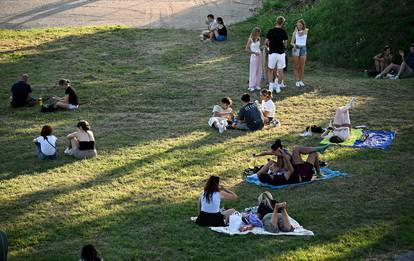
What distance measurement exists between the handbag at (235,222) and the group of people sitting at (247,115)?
19.1 feet

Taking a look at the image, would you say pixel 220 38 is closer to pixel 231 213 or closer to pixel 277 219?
pixel 231 213

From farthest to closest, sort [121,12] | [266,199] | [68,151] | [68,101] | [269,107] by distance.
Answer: [121,12] < [68,101] < [269,107] < [68,151] < [266,199]

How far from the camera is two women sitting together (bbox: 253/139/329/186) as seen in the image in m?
15.5

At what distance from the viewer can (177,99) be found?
22422mm

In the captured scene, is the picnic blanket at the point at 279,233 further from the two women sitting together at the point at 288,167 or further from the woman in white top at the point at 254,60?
the woman in white top at the point at 254,60

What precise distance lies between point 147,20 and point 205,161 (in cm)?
1622

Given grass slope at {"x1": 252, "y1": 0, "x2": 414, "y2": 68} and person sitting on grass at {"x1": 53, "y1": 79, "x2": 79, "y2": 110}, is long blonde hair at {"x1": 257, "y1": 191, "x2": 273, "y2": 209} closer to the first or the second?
person sitting on grass at {"x1": 53, "y1": 79, "x2": 79, "y2": 110}

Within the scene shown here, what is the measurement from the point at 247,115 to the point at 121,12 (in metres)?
15.8

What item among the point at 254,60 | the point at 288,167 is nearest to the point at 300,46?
the point at 254,60

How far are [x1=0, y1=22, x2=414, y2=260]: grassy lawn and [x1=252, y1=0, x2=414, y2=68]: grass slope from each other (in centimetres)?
95

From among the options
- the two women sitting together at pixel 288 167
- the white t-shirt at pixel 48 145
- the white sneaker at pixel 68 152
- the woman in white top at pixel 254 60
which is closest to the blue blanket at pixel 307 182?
the two women sitting together at pixel 288 167

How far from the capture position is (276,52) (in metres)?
22.4

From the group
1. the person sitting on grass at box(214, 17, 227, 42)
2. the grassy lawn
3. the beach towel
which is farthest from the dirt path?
the beach towel

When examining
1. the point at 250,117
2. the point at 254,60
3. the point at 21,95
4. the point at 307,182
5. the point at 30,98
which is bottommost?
the point at 307,182
